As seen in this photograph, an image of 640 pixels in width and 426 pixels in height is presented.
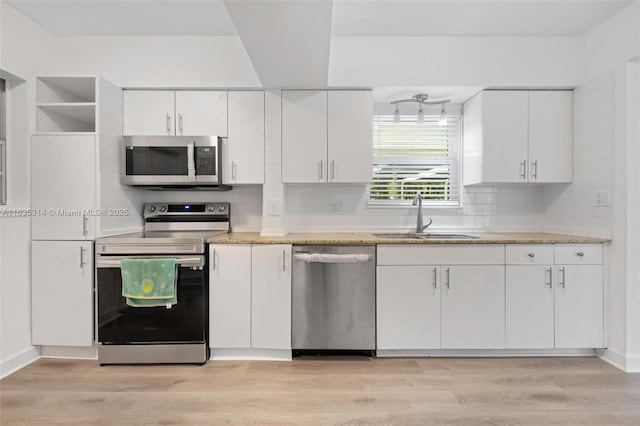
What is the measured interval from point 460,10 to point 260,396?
2.89 m

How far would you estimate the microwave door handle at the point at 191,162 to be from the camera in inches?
117

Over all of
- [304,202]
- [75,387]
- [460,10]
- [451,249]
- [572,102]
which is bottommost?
[75,387]

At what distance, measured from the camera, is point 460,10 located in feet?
8.50

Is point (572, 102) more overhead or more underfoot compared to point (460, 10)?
more underfoot

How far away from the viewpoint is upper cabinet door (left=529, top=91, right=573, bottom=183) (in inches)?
120

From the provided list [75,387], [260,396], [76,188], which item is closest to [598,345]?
[260,396]

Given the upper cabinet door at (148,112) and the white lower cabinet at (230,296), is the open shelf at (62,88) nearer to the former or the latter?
the upper cabinet door at (148,112)

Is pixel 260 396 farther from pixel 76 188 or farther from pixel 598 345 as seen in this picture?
pixel 598 345

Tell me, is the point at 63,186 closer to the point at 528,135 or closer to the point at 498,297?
the point at 498,297

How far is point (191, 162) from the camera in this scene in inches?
117

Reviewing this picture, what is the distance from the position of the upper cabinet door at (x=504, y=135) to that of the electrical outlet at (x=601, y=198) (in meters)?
0.50

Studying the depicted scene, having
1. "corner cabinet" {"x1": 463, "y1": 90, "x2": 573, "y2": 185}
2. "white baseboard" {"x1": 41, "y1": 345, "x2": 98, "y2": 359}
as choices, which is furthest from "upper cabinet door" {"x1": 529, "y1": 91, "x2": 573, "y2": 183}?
"white baseboard" {"x1": 41, "y1": 345, "x2": 98, "y2": 359}

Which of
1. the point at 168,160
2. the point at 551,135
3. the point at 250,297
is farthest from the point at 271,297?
the point at 551,135

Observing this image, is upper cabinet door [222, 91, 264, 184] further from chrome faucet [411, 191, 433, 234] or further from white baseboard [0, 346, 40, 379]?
white baseboard [0, 346, 40, 379]
